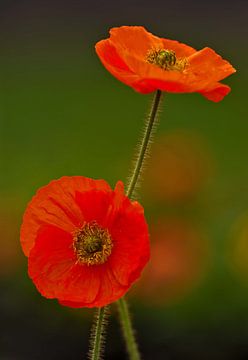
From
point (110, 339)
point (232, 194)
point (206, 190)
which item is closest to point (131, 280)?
point (110, 339)

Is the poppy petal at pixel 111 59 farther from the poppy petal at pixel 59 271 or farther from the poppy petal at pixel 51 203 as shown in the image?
the poppy petal at pixel 59 271

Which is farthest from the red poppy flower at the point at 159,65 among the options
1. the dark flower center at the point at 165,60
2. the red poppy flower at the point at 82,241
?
the red poppy flower at the point at 82,241

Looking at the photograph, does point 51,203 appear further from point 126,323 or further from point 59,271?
point 126,323

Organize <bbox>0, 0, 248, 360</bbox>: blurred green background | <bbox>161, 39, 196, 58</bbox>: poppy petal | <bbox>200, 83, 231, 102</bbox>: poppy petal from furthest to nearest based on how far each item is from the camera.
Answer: <bbox>0, 0, 248, 360</bbox>: blurred green background → <bbox>161, 39, 196, 58</bbox>: poppy petal → <bbox>200, 83, 231, 102</bbox>: poppy petal

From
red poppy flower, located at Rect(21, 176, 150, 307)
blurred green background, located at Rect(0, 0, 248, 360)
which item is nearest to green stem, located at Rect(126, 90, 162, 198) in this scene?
red poppy flower, located at Rect(21, 176, 150, 307)

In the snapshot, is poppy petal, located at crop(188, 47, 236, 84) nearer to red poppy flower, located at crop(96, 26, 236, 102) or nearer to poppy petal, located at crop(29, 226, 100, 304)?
red poppy flower, located at crop(96, 26, 236, 102)

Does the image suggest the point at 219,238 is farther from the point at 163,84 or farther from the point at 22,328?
the point at 163,84
